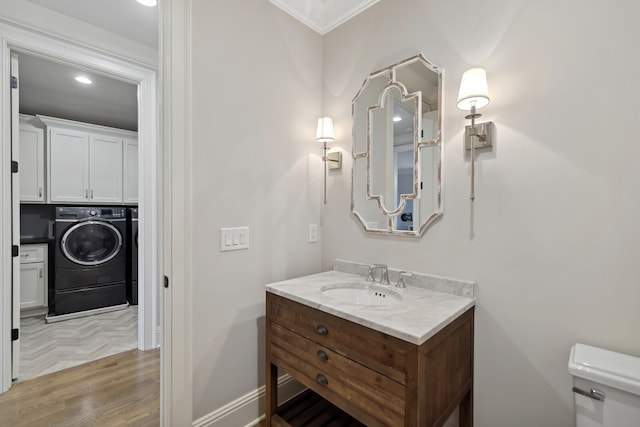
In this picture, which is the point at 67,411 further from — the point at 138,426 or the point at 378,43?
the point at 378,43

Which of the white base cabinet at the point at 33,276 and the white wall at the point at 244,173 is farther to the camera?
the white base cabinet at the point at 33,276

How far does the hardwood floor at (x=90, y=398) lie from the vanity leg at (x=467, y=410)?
176 centimetres

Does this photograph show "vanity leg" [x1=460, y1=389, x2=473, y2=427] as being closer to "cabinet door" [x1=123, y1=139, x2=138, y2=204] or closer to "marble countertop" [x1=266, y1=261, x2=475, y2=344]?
"marble countertop" [x1=266, y1=261, x2=475, y2=344]

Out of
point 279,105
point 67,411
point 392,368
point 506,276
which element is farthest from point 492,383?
point 67,411

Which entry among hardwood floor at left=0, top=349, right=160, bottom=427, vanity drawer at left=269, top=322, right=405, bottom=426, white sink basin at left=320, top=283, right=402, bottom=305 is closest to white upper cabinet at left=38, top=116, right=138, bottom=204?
hardwood floor at left=0, top=349, right=160, bottom=427

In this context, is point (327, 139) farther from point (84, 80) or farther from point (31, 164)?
point (31, 164)

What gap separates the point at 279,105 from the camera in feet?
5.91

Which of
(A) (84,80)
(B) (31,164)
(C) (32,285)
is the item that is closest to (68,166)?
(B) (31,164)

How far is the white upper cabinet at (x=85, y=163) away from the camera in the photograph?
3.42m

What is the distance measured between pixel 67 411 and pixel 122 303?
7.09 ft

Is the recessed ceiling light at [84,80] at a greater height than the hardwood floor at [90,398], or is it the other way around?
the recessed ceiling light at [84,80]

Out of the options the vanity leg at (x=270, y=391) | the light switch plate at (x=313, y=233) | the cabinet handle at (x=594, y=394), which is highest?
the light switch plate at (x=313, y=233)

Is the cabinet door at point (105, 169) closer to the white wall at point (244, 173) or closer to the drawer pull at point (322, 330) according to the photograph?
the white wall at point (244, 173)

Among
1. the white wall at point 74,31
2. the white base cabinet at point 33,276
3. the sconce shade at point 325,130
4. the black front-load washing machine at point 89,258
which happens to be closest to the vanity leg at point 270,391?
the sconce shade at point 325,130
